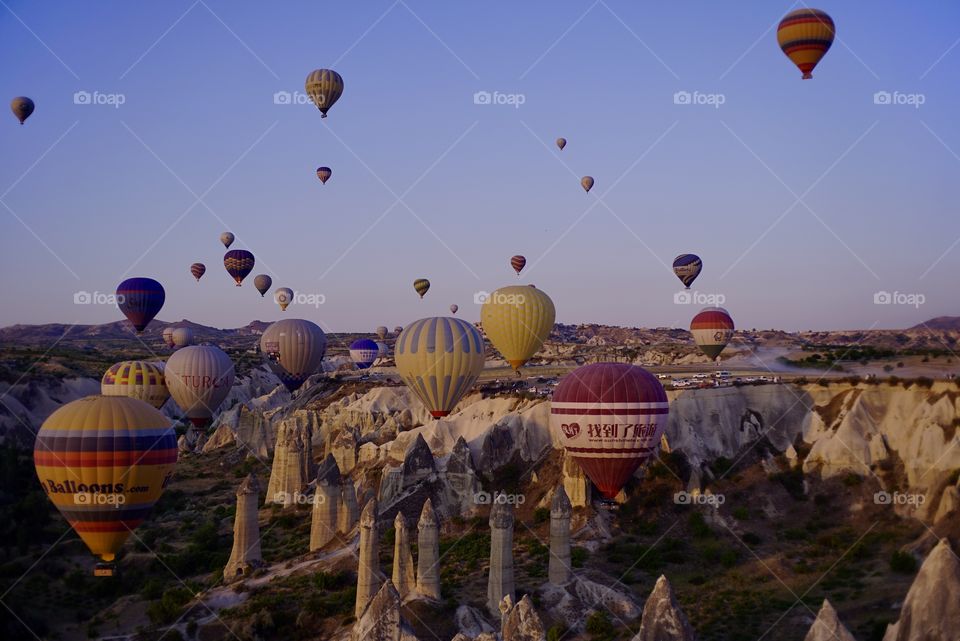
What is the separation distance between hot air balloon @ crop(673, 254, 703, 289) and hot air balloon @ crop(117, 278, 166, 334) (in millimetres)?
35405

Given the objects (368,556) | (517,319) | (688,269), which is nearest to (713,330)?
(688,269)

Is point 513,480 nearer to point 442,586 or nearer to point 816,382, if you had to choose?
point 442,586

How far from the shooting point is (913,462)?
42.4m

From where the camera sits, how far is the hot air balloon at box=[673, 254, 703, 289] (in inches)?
2537

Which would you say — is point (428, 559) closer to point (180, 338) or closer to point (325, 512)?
point (325, 512)

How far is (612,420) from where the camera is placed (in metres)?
41.6

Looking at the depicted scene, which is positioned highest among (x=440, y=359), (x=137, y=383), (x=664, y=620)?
(x=440, y=359)

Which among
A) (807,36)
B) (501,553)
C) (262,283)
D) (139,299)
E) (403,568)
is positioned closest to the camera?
(501,553)

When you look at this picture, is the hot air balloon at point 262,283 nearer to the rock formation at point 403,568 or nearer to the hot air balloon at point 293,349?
the hot air balloon at point 293,349

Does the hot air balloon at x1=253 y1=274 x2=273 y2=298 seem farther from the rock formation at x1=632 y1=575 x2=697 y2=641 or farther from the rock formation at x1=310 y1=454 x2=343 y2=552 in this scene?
the rock formation at x1=632 y1=575 x2=697 y2=641

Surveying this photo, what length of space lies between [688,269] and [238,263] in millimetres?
34321

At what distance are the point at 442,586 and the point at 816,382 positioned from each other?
22.9 m

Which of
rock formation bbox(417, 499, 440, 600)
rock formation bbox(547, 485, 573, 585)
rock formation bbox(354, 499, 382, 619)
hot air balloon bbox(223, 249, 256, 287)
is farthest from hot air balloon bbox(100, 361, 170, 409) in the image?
rock formation bbox(547, 485, 573, 585)

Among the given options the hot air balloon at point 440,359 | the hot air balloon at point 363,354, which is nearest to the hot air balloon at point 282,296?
the hot air balloon at point 363,354
